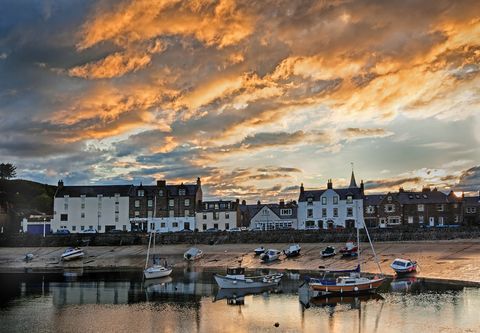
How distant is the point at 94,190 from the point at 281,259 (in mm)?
55560

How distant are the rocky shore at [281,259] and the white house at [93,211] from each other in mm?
16516

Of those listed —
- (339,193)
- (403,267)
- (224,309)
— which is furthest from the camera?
(339,193)

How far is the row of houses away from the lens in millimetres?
105750

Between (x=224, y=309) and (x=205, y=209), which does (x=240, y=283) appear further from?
(x=205, y=209)

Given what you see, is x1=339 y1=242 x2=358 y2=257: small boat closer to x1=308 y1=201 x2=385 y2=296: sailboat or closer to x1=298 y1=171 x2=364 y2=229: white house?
x1=308 y1=201 x2=385 y2=296: sailboat

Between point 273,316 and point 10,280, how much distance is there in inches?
1576

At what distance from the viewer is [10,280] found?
6438cm

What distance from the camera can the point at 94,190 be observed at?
378 ft

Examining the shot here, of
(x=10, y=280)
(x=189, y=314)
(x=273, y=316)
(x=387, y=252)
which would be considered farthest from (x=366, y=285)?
(x=10, y=280)

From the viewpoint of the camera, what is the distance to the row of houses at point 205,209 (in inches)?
4163

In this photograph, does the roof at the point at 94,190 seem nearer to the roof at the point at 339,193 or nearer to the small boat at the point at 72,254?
the small boat at the point at 72,254

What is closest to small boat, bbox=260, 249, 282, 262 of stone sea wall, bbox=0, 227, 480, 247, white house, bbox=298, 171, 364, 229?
stone sea wall, bbox=0, 227, 480, 247

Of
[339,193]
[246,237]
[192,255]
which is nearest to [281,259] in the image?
[192,255]

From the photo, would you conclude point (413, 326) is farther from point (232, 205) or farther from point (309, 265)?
point (232, 205)
